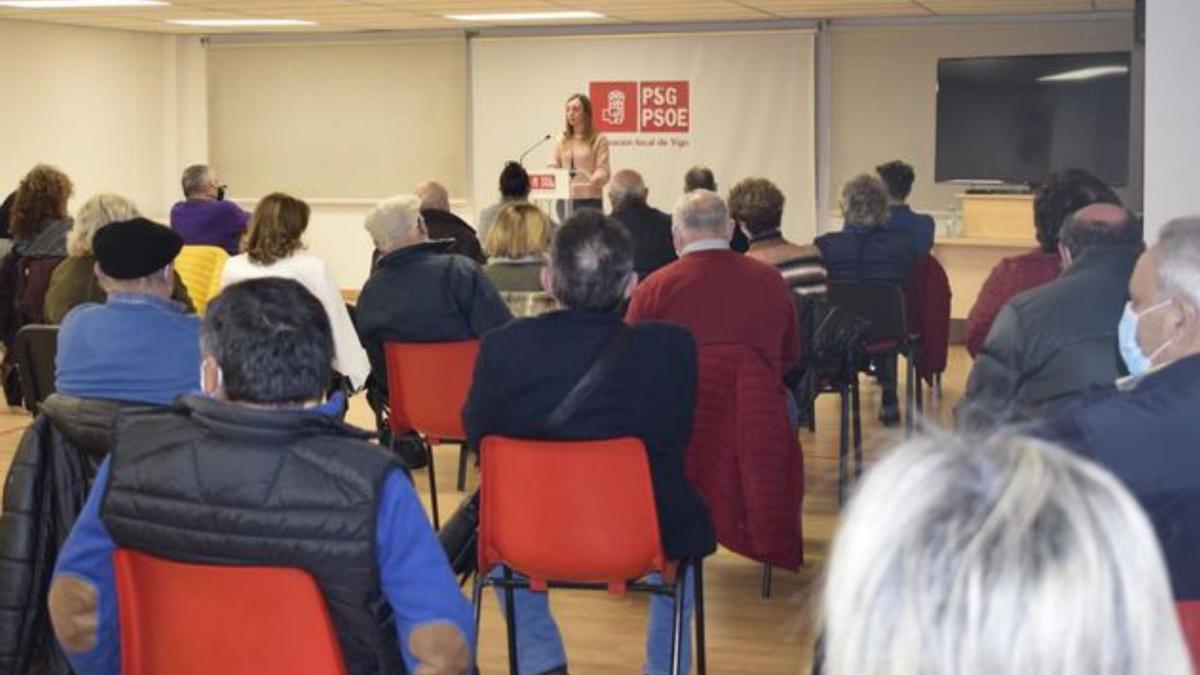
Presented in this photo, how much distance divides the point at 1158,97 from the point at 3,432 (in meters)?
6.29

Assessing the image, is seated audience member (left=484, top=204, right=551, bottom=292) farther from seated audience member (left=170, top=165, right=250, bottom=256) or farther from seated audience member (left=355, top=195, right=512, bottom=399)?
seated audience member (left=170, top=165, right=250, bottom=256)

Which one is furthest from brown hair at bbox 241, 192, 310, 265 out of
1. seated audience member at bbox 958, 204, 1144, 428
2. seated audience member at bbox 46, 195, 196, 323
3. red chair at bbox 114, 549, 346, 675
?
red chair at bbox 114, 549, 346, 675

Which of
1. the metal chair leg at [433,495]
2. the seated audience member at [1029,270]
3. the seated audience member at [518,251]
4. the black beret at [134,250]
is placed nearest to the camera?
the black beret at [134,250]

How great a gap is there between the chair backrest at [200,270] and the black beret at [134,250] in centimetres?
317

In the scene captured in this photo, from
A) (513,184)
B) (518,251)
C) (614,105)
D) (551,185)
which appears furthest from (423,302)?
(614,105)

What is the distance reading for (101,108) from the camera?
49.4 feet

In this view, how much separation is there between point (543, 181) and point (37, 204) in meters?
3.32

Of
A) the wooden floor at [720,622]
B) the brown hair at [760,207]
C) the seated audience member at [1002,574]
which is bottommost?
the wooden floor at [720,622]

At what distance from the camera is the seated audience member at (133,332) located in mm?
4215

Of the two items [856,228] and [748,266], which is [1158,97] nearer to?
[748,266]

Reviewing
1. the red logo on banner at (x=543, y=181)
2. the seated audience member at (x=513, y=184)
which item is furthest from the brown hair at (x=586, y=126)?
the seated audience member at (x=513, y=184)

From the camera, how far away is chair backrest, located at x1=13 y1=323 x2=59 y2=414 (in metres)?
5.76

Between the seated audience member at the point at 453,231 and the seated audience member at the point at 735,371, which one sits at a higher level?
the seated audience member at the point at 453,231

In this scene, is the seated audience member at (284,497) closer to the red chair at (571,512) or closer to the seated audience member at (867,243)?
the red chair at (571,512)
